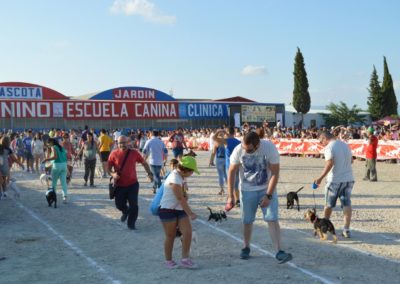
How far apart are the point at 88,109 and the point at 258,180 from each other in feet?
138

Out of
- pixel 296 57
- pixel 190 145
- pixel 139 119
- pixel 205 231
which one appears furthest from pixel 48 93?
pixel 205 231

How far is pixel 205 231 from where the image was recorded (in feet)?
26.4

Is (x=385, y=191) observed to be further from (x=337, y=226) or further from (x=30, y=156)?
(x=30, y=156)

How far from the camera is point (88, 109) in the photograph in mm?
46656

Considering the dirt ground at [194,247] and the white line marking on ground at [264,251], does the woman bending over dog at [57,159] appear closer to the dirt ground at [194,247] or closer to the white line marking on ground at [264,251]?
the dirt ground at [194,247]

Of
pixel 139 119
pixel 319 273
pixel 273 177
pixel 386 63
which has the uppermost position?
pixel 386 63

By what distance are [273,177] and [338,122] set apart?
64864 millimetres

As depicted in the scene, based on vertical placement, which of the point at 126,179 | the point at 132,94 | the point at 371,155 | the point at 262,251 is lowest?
the point at 262,251

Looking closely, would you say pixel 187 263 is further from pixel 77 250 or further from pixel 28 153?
pixel 28 153

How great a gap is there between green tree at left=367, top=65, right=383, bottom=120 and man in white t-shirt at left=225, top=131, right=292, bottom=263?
54380mm

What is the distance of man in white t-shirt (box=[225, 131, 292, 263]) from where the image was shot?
5.97 meters

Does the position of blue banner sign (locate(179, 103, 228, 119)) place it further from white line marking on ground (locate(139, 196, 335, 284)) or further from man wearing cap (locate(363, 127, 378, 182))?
white line marking on ground (locate(139, 196, 335, 284))

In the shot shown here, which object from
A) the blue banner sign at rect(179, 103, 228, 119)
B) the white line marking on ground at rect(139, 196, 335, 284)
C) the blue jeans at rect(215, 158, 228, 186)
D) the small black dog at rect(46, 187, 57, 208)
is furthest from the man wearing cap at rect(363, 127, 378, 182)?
the blue banner sign at rect(179, 103, 228, 119)

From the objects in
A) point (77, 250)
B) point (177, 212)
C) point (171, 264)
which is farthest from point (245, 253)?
point (77, 250)
